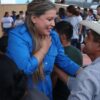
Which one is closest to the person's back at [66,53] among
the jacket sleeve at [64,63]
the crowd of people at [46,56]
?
the crowd of people at [46,56]

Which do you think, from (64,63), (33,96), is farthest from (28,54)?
(33,96)

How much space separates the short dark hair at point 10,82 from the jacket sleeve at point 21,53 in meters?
0.76

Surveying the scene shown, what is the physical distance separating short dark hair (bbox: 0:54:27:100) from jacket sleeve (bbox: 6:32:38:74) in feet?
2.50

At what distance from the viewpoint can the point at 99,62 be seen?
2.32 metres

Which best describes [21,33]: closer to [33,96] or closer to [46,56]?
[46,56]

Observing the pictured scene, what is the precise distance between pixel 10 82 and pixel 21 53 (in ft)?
2.96

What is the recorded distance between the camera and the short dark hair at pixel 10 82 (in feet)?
5.33

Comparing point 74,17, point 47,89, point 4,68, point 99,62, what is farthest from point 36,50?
point 74,17

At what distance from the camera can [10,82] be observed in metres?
1.63

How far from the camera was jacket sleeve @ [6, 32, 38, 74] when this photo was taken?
8.23 ft

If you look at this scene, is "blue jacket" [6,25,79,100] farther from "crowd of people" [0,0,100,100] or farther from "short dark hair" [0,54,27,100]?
"short dark hair" [0,54,27,100]

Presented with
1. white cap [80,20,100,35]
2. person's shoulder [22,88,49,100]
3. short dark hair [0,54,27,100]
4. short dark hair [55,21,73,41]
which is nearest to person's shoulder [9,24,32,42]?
white cap [80,20,100,35]

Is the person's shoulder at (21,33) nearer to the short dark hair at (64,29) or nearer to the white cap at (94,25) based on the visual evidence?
the white cap at (94,25)

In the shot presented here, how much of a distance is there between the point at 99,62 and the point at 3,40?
95cm
